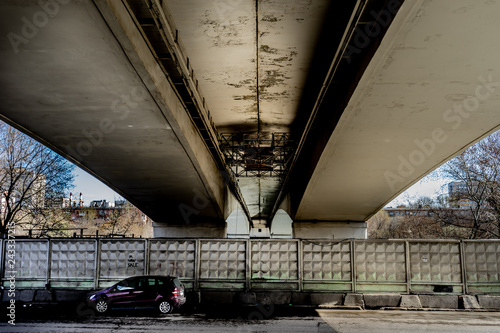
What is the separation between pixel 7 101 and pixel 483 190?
29.4 meters

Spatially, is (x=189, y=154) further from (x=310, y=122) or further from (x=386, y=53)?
(x=386, y=53)

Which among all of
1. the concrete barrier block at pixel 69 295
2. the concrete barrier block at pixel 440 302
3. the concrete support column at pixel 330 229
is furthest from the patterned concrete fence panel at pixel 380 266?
the concrete support column at pixel 330 229

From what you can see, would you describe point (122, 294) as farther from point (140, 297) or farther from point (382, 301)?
point (382, 301)

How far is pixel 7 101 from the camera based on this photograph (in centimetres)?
1293

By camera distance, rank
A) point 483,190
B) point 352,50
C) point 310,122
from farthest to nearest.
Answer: point 483,190 < point 310,122 < point 352,50

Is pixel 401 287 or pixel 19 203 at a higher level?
pixel 19 203

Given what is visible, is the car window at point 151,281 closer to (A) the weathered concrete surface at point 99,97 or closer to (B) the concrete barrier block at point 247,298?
(B) the concrete barrier block at point 247,298

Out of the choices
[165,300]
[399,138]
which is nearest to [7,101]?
[165,300]

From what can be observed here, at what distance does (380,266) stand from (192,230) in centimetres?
1662

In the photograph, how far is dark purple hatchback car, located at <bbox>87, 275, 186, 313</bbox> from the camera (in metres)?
14.9

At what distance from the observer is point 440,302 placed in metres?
16.3

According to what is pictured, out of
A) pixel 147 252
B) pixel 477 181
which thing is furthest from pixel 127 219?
pixel 147 252

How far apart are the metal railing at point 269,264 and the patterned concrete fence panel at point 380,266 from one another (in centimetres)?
4

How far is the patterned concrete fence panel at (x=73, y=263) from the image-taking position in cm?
1767
